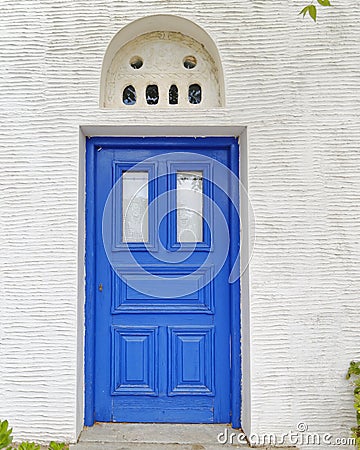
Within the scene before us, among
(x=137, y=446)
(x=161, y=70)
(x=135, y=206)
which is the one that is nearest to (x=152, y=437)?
(x=137, y=446)

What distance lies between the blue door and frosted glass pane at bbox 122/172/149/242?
0.4 inches

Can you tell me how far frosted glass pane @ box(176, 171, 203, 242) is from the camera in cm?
381

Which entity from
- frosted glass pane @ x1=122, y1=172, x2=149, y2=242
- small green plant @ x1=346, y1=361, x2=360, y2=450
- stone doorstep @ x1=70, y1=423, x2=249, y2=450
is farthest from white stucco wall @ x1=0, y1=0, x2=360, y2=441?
frosted glass pane @ x1=122, y1=172, x2=149, y2=242

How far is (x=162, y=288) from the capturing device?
3744 mm

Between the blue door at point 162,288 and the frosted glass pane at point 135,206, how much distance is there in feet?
0.03

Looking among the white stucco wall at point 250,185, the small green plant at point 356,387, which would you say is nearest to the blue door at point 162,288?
the white stucco wall at point 250,185

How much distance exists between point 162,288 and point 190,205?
64 cm

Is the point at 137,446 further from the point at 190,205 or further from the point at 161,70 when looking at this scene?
the point at 161,70

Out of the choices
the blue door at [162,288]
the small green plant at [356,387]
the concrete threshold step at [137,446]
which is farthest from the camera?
the blue door at [162,288]

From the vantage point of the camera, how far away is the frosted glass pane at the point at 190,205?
381cm

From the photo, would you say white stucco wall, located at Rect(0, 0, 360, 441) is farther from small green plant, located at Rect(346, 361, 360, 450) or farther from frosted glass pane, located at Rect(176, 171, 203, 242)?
frosted glass pane, located at Rect(176, 171, 203, 242)

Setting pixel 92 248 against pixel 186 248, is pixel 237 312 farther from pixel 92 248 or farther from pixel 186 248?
pixel 92 248

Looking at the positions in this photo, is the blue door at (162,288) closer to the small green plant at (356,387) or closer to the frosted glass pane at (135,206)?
the frosted glass pane at (135,206)

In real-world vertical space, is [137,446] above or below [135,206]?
below
